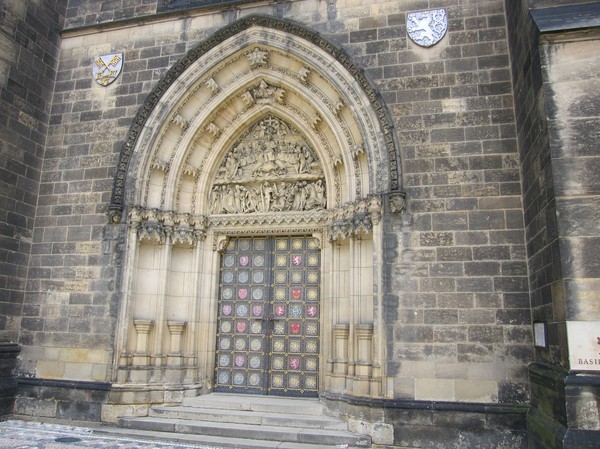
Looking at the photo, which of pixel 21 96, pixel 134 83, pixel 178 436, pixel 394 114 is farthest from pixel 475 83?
pixel 21 96

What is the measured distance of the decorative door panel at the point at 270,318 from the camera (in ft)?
30.4

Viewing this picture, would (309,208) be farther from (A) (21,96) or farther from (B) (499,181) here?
(A) (21,96)

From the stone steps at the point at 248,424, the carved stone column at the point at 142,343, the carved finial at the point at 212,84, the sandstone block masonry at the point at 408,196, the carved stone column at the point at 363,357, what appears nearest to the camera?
the sandstone block masonry at the point at 408,196

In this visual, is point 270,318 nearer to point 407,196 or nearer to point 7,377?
point 407,196

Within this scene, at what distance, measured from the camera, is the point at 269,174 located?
1002 cm

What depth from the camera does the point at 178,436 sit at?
7828 mm

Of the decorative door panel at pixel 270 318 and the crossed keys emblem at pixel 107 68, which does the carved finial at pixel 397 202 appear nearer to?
the decorative door panel at pixel 270 318

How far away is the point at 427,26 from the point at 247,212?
15.4 feet

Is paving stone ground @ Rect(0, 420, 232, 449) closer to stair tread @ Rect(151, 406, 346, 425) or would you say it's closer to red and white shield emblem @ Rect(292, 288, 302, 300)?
stair tread @ Rect(151, 406, 346, 425)

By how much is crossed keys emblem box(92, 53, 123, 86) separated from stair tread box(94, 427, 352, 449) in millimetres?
6558

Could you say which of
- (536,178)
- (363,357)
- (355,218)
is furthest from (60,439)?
(536,178)

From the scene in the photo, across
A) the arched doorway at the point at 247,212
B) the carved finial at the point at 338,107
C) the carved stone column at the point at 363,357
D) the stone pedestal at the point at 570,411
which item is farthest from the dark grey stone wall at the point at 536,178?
the carved finial at the point at 338,107

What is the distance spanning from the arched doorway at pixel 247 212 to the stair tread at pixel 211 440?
2.57ft

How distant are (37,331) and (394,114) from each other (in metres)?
7.57
